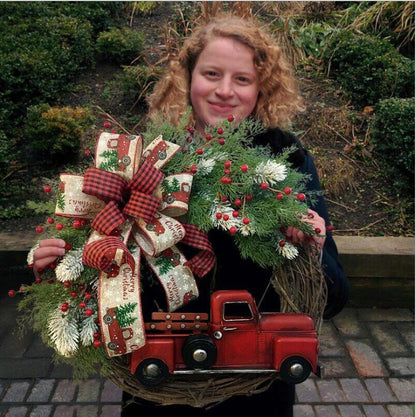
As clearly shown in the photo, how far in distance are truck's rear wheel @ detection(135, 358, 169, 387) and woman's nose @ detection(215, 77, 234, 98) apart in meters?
→ 0.93

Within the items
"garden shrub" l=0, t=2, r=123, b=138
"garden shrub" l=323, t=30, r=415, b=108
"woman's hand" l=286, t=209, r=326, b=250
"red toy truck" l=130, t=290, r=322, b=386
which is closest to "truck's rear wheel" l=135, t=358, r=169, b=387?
"red toy truck" l=130, t=290, r=322, b=386

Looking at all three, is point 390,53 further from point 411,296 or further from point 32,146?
point 32,146

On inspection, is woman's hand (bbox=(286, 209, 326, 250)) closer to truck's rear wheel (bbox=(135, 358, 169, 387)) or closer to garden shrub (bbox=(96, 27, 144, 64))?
truck's rear wheel (bbox=(135, 358, 169, 387))

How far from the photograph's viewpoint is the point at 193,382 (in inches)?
56.9

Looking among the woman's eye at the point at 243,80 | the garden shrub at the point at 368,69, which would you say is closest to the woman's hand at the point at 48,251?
the woman's eye at the point at 243,80

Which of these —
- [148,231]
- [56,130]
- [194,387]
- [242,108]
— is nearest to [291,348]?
[194,387]

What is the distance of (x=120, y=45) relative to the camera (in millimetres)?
6270

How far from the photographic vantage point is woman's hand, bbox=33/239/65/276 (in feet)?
4.82

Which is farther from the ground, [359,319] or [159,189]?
[159,189]

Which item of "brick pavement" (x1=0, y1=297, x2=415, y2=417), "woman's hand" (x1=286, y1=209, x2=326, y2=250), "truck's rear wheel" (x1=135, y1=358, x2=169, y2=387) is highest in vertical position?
"woman's hand" (x1=286, y1=209, x2=326, y2=250)

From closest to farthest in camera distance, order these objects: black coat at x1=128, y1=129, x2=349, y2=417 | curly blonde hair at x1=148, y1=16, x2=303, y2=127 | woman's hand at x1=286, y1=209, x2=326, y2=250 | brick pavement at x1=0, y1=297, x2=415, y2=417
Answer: woman's hand at x1=286, y1=209, x2=326, y2=250, black coat at x1=128, y1=129, x2=349, y2=417, curly blonde hair at x1=148, y1=16, x2=303, y2=127, brick pavement at x1=0, y1=297, x2=415, y2=417

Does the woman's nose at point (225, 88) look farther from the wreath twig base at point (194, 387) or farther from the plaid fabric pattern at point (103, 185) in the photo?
the wreath twig base at point (194, 387)

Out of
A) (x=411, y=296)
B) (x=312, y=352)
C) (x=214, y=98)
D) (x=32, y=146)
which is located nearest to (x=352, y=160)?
(x=411, y=296)

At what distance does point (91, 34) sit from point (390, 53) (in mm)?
3624
